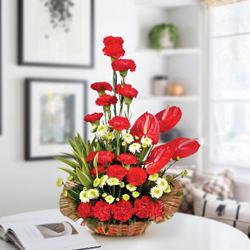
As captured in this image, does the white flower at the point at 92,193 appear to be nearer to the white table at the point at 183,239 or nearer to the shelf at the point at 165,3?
the white table at the point at 183,239

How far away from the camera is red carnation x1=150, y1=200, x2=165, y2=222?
193 cm

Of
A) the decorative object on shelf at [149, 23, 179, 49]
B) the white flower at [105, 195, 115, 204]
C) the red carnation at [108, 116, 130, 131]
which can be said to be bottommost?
the white flower at [105, 195, 115, 204]

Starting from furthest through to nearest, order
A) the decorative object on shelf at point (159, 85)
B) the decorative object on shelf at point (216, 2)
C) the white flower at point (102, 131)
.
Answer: the decorative object on shelf at point (159, 85) → the decorative object on shelf at point (216, 2) → the white flower at point (102, 131)

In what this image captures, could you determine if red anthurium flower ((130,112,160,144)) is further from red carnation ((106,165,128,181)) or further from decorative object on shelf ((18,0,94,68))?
decorative object on shelf ((18,0,94,68))

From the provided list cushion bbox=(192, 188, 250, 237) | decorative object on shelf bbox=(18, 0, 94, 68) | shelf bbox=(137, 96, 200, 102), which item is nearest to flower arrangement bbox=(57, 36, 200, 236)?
cushion bbox=(192, 188, 250, 237)

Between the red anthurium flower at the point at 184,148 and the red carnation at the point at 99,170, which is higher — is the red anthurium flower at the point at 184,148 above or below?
above

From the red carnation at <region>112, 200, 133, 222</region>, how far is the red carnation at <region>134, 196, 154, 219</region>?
0.03 m

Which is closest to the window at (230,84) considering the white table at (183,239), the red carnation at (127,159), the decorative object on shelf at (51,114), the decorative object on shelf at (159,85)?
the decorative object on shelf at (159,85)

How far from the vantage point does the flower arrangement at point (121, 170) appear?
1895 mm

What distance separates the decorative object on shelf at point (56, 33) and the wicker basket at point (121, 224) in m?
1.48

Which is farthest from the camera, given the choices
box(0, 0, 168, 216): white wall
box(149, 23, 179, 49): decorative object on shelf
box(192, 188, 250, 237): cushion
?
box(149, 23, 179, 49): decorative object on shelf

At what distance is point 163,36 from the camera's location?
3.86m

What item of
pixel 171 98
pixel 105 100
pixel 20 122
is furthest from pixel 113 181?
pixel 171 98

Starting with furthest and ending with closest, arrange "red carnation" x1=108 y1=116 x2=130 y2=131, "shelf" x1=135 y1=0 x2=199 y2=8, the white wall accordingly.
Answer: "shelf" x1=135 y1=0 x2=199 y2=8 → the white wall → "red carnation" x1=108 y1=116 x2=130 y2=131
